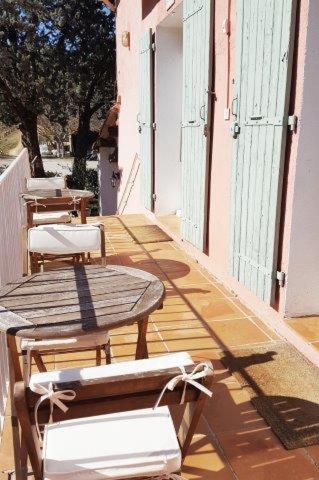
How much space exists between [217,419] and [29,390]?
4.72ft

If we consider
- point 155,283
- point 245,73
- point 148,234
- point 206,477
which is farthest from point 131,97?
point 206,477

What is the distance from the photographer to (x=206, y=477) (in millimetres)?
1905

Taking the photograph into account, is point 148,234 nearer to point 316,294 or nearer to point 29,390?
point 316,294

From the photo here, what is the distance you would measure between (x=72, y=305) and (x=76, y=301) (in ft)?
0.17

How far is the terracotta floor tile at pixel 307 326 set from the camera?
2879 mm

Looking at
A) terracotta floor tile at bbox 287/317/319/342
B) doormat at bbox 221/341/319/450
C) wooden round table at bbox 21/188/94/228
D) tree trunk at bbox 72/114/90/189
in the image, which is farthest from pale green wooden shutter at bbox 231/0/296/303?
tree trunk at bbox 72/114/90/189

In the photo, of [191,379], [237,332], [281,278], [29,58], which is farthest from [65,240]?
[29,58]

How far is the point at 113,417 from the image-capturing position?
1544 mm

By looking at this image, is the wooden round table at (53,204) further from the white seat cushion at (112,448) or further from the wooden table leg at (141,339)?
the white seat cushion at (112,448)

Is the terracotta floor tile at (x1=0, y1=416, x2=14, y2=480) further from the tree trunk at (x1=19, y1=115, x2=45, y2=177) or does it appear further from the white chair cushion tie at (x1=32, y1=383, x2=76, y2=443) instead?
the tree trunk at (x1=19, y1=115, x2=45, y2=177)

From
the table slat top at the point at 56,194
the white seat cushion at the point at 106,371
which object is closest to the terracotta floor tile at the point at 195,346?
the white seat cushion at the point at 106,371

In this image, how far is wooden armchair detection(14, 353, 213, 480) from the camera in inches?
43.6

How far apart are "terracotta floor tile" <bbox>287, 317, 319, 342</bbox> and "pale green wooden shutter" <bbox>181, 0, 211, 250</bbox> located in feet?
5.49

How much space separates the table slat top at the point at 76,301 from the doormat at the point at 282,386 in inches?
36.1
